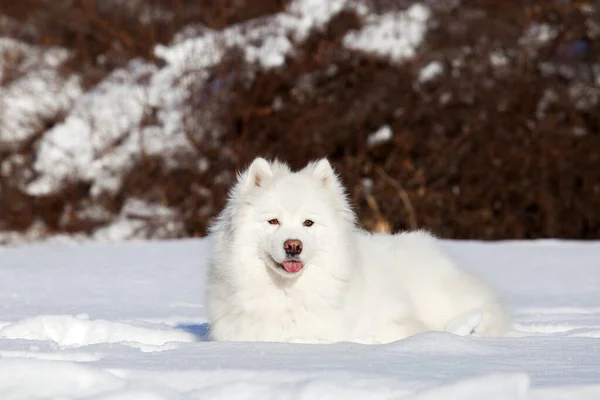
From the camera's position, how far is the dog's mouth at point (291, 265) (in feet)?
17.0

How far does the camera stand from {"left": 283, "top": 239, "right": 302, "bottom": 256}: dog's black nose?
16.7 feet

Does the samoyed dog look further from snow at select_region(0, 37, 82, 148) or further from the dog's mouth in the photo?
snow at select_region(0, 37, 82, 148)

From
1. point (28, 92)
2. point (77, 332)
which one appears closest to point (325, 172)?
point (77, 332)

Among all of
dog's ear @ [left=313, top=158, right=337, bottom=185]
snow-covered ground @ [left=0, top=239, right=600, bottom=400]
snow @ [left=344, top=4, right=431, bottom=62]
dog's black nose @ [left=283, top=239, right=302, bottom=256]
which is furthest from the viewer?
snow @ [left=344, top=4, right=431, bottom=62]

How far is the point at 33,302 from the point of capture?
7898 millimetres

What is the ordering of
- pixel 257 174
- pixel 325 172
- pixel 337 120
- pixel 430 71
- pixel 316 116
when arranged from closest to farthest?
pixel 257 174, pixel 325 172, pixel 337 120, pixel 316 116, pixel 430 71

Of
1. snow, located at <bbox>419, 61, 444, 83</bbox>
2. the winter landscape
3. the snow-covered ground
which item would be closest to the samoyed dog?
the snow-covered ground

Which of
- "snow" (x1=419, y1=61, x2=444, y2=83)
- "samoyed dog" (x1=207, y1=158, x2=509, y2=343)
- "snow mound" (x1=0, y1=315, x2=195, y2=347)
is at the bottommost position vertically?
"snow mound" (x1=0, y1=315, x2=195, y2=347)

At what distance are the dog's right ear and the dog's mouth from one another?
19.5 inches

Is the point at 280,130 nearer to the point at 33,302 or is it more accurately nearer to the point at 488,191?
the point at 488,191

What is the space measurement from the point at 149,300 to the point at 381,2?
12639mm

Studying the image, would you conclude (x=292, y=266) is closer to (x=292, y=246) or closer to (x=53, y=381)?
(x=292, y=246)

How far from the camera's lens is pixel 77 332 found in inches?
218

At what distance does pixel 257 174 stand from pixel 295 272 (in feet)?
2.11
